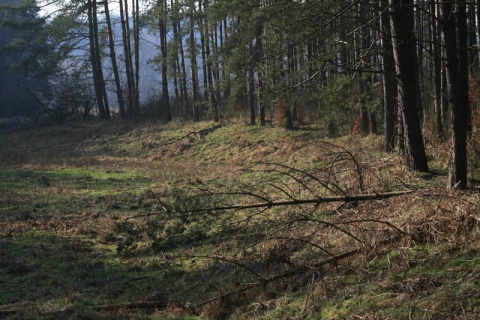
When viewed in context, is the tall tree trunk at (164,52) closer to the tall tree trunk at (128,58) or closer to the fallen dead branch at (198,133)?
the tall tree trunk at (128,58)

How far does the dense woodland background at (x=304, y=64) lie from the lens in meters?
7.76

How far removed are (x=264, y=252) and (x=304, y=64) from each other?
11172 mm

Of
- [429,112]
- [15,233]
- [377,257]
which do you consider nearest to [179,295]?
[377,257]

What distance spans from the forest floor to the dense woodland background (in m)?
1.34

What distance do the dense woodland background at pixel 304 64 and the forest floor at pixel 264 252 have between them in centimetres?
134

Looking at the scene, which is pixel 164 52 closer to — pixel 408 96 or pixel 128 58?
pixel 128 58

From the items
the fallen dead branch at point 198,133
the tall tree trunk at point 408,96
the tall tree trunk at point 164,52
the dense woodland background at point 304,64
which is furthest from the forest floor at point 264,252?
the tall tree trunk at point 164,52

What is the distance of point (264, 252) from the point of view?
6480mm

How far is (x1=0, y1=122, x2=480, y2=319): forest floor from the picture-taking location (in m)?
4.41

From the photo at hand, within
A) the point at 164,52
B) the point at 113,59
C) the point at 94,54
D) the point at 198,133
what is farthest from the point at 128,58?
the point at 198,133

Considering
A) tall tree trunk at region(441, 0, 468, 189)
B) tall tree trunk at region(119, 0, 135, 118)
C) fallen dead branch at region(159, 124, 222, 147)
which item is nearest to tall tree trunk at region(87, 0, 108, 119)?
tall tree trunk at region(119, 0, 135, 118)

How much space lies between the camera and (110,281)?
7.20m

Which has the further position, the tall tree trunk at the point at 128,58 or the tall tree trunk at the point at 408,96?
the tall tree trunk at the point at 128,58

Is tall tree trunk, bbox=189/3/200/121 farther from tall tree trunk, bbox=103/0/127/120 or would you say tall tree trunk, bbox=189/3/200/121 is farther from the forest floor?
the forest floor
